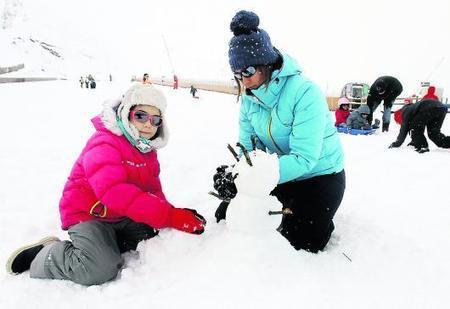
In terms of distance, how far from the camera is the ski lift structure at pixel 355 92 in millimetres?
13617

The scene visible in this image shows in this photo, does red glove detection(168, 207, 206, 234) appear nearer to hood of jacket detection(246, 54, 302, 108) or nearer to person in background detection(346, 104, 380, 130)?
hood of jacket detection(246, 54, 302, 108)

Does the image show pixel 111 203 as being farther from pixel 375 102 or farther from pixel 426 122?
pixel 375 102

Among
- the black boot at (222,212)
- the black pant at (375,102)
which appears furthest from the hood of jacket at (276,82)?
the black pant at (375,102)

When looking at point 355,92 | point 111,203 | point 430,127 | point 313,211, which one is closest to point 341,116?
point 430,127

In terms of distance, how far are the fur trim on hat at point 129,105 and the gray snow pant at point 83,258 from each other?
2.12 feet

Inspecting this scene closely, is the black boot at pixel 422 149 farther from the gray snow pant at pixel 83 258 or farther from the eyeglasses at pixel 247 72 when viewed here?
the gray snow pant at pixel 83 258

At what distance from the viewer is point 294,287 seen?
1883 mm

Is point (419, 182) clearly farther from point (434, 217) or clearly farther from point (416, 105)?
point (416, 105)

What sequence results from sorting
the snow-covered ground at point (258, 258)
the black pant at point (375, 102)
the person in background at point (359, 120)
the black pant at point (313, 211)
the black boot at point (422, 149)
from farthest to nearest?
the black pant at point (375, 102) → the person in background at point (359, 120) → the black boot at point (422, 149) → the black pant at point (313, 211) → the snow-covered ground at point (258, 258)

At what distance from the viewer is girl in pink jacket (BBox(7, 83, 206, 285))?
208 cm

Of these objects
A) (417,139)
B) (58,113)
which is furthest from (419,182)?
(58,113)

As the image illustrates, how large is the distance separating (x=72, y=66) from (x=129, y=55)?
2881 centimetres

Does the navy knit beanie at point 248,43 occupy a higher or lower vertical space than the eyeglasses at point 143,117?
higher

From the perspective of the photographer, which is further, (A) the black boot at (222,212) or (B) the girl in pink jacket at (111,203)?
(A) the black boot at (222,212)
